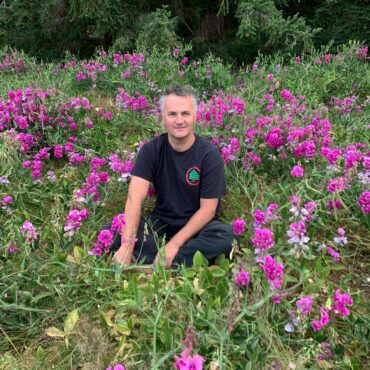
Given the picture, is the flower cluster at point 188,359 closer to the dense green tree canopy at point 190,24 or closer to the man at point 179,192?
the man at point 179,192

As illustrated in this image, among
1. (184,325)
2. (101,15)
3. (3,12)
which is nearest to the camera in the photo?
(184,325)

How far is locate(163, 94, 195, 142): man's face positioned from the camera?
267 cm

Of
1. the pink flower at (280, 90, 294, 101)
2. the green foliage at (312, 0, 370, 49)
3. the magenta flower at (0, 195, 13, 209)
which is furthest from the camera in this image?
the green foliage at (312, 0, 370, 49)

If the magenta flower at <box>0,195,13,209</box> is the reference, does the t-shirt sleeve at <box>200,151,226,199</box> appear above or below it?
above

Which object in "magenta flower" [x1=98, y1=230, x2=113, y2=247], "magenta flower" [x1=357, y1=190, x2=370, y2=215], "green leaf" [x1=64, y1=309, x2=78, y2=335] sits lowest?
"green leaf" [x1=64, y1=309, x2=78, y2=335]

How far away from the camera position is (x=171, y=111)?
269 cm

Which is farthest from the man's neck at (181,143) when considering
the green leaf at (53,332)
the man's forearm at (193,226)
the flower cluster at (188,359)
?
the flower cluster at (188,359)

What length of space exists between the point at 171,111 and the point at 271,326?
54.8 inches

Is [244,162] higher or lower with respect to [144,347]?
higher

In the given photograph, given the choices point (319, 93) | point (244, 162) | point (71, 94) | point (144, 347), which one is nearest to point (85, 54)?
point (71, 94)

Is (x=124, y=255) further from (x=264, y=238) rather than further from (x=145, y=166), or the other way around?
(x=264, y=238)

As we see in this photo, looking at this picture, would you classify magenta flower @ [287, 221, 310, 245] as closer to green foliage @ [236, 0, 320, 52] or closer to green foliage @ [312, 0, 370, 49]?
green foliage @ [236, 0, 320, 52]

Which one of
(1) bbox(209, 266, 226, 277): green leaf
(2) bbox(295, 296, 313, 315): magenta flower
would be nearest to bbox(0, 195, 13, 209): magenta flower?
(1) bbox(209, 266, 226, 277): green leaf

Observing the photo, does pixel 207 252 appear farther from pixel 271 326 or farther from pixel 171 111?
pixel 171 111
